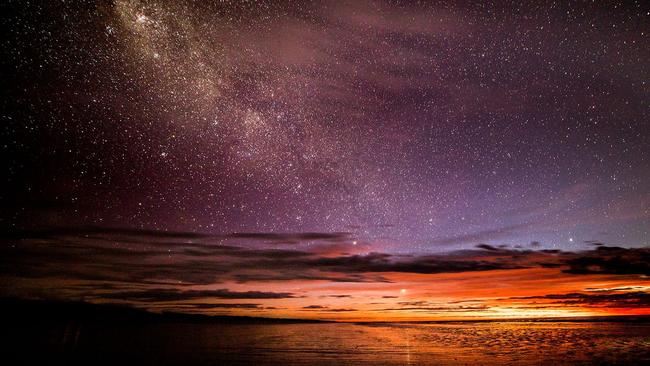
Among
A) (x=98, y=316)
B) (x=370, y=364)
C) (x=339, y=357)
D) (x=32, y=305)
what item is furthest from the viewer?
(x=98, y=316)

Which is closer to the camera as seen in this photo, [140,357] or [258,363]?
[258,363]

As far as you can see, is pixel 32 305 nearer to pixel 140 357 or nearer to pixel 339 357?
pixel 140 357

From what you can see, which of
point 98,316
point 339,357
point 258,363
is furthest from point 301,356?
point 98,316

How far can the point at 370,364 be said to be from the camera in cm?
2617

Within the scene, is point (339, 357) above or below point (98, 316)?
above

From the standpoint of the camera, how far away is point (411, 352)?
109 feet

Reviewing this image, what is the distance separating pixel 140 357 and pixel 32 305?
174048 millimetres

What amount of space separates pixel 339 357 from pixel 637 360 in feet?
70.7

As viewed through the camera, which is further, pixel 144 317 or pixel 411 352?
pixel 144 317

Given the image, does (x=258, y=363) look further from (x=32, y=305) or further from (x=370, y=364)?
(x=32, y=305)

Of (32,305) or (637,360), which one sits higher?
(637,360)

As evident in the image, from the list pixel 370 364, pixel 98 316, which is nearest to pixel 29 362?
pixel 370 364

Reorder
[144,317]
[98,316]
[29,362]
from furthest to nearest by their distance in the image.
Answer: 1. [144,317]
2. [98,316]
3. [29,362]

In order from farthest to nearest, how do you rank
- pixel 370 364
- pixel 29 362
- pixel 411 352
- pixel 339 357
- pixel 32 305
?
pixel 32 305, pixel 411 352, pixel 339 357, pixel 29 362, pixel 370 364
